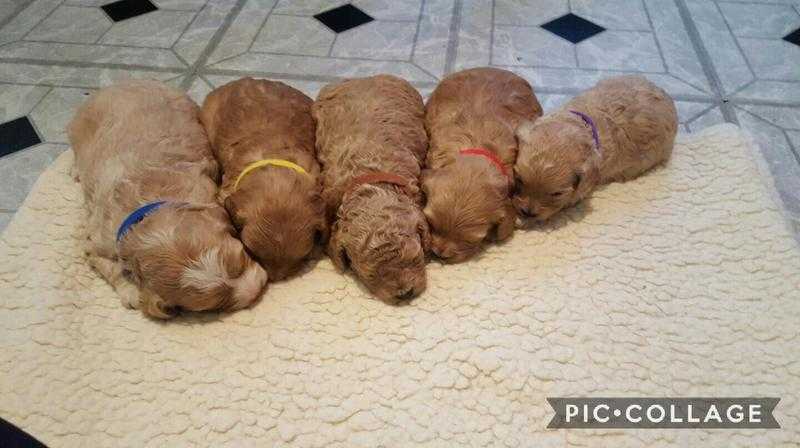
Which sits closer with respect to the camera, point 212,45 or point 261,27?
point 212,45

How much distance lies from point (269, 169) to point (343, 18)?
6.95ft

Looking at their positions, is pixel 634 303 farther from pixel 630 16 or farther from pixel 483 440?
pixel 630 16

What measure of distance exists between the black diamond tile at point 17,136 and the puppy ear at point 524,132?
234 centimetres

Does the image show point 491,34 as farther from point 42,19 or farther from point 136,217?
point 42,19

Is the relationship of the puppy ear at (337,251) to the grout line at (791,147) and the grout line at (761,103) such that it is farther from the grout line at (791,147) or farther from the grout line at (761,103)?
the grout line at (761,103)

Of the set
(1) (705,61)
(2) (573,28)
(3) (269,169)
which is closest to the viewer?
(3) (269,169)

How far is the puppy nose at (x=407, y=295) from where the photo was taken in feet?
6.31

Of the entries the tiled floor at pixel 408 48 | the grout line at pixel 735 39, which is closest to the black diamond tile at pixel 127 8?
the tiled floor at pixel 408 48

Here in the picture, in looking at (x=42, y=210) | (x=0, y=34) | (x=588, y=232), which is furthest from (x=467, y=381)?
(x=0, y=34)

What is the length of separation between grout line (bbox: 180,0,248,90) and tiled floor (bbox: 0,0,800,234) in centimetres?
1

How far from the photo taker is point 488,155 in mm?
2094

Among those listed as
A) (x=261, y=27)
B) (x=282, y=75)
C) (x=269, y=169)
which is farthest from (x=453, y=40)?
(x=269, y=169)

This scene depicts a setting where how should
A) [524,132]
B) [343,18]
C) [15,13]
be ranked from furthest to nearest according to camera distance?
[15,13] → [343,18] → [524,132]

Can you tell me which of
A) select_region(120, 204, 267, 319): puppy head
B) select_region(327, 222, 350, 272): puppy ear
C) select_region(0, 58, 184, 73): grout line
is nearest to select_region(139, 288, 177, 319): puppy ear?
select_region(120, 204, 267, 319): puppy head
